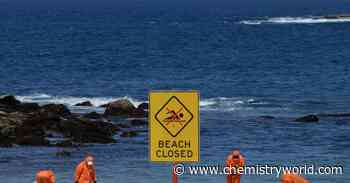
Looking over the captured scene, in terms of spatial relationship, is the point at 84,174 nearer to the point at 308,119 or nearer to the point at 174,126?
the point at 174,126

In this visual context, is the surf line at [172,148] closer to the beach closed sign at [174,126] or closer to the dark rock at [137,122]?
the beach closed sign at [174,126]

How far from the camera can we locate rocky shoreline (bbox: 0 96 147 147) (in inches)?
1767

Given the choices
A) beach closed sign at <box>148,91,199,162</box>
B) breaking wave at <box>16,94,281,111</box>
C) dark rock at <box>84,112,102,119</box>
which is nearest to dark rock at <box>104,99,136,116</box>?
dark rock at <box>84,112,102,119</box>

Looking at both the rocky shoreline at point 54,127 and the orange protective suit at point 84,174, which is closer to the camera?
the orange protective suit at point 84,174

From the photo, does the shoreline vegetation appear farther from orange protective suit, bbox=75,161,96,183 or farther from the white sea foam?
orange protective suit, bbox=75,161,96,183

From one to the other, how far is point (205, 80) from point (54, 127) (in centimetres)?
3443

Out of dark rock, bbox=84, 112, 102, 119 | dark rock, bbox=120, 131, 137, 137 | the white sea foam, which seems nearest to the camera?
dark rock, bbox=120, 131, 137, 137

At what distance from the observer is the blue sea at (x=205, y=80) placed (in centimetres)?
4144

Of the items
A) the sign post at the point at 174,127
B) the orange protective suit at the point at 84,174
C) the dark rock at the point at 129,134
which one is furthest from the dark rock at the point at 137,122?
the sign post at the point at 174,127

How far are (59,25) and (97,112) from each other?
117806 millimetres

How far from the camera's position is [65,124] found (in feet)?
156

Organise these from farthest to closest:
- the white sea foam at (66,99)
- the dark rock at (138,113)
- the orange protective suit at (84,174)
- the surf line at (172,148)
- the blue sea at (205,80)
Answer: the white sea foam at (66,99) < the dark rock at (138,113) < the blue sea at (205,80) < the orange protective suit at (84,174) < the surf line at (172,148)

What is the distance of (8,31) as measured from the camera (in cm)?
15688

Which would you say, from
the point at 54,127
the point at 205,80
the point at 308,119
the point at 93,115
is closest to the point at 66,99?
the point at 93,115
